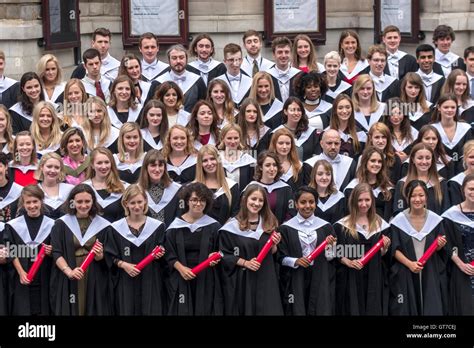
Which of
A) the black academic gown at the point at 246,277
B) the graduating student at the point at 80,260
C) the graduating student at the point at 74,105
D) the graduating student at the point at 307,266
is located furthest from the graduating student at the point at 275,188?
the graduating student at the point at 74,105

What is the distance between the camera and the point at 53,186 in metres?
13.9

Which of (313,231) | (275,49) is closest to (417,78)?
(275,49)

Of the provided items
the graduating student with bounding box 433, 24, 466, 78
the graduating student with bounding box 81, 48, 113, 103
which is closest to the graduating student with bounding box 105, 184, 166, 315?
the graduating student with bounding box 81, 48, 113, 103

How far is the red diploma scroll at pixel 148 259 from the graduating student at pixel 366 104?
10.6 feet

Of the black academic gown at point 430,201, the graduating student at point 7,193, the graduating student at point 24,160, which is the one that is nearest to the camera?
the graduating student at point 7,193

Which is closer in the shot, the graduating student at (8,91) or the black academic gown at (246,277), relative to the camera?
the black academic gown at (246,277)

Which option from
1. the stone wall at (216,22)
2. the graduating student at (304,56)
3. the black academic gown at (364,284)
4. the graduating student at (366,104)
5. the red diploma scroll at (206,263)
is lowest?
the black academic gown at (364,284)

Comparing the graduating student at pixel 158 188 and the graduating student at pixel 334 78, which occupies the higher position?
the graduating student at pixel 334 78

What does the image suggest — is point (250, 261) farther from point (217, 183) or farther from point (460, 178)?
point (460, 178)

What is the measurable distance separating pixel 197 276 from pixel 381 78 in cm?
435

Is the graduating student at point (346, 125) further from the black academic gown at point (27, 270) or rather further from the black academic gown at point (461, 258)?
the black academic gown at point (27, 270)

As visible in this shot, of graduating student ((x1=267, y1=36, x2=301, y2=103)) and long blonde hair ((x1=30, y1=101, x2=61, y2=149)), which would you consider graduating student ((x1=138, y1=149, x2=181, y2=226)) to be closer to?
long blonde hair ((x1=30, y1=101, x2=61, y2=149))

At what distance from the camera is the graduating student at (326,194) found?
547 inches

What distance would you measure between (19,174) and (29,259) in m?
1.09
